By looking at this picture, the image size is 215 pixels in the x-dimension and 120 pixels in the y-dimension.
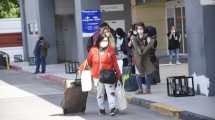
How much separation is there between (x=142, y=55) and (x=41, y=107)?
110 inches

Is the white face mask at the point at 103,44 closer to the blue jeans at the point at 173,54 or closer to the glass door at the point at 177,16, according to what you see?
the blue jeans at the point at 173,54

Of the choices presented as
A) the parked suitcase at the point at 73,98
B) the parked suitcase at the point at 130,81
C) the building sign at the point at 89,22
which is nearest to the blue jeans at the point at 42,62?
the building sign at the point at 89,22

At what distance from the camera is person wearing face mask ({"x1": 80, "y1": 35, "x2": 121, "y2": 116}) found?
44.0 feet

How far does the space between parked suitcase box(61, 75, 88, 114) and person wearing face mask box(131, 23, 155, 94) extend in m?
2.46

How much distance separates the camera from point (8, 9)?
5822 centimetres

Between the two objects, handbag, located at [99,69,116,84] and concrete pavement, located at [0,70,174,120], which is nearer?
handbag, located at [99,69,116,84]

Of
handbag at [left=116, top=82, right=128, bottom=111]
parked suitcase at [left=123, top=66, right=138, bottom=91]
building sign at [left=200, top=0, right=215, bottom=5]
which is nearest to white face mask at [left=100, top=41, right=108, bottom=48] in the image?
handbag at [left=116, top=82, right=128, bottom=111]

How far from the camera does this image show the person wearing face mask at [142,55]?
16172 millimetres

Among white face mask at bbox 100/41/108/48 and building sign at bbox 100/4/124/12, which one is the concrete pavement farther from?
building sign at bbox 100/4/124/12

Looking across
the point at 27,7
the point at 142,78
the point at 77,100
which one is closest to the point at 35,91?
the point at 142,78

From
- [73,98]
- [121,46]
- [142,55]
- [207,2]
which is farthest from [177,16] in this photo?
[73,98]

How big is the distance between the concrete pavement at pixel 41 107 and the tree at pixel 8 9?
34.2 m

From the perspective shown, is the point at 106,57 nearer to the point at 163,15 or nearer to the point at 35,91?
the point at 35,91

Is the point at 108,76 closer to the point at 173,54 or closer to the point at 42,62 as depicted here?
the point at 173,54
